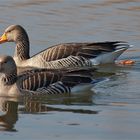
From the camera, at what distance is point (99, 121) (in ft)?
38.8

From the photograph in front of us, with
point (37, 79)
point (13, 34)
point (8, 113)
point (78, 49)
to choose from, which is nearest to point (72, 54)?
point (78, 49)

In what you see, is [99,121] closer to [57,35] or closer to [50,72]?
[50,72]

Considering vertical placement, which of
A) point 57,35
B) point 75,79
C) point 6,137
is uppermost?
point 57,35

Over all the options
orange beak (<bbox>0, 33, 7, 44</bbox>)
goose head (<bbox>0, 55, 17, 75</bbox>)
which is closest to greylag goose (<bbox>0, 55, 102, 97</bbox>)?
goose head (<bbox>0, 55, 17, 75</bbox>)

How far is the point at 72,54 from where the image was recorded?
17438 mm

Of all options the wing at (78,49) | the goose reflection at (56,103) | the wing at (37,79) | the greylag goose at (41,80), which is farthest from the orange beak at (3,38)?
the goose reflection at (56,103)

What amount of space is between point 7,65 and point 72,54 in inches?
141

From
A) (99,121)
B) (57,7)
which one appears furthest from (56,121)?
(57,7)

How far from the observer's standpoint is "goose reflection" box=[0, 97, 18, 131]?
11.8 meters

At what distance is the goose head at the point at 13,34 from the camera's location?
58.4ft

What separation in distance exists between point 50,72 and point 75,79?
1.61 ft

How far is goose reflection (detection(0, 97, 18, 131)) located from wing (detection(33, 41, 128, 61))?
3.48m

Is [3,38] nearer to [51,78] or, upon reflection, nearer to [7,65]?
[7,65]

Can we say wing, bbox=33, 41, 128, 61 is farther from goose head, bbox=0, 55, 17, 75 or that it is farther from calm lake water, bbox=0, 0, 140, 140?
goose head, bbox=0, 55, 17, 75
